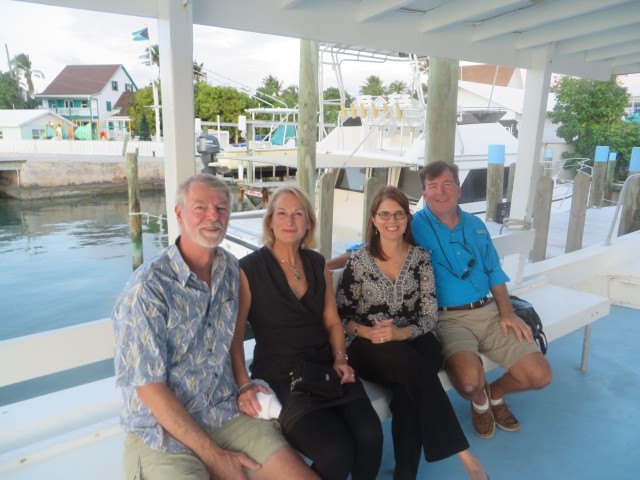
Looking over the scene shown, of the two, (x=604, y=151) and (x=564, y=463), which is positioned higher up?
(x=604, y=151)

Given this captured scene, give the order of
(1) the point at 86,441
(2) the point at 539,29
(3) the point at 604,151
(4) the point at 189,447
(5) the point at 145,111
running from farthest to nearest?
(5) the point at 145,111 → (3) the point at 604,151 → (2) the point at 539,29 → (1) the point at 86,441 → (4) the point at 189,447

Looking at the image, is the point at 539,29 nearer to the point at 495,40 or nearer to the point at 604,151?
the point at 495,40

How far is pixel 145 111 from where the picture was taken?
3078 centimetres

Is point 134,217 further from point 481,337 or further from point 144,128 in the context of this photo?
point 144,128

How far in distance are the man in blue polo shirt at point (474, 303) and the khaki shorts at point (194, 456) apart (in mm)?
1070

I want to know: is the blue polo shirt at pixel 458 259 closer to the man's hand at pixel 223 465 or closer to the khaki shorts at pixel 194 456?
the khaki shorts at pixel 194 456

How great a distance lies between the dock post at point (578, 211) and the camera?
6.03 metres

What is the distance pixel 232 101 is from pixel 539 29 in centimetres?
3056

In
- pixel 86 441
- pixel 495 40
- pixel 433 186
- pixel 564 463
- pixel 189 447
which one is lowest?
pixel 564 463

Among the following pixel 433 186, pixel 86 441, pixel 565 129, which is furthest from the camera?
pixel 565 129

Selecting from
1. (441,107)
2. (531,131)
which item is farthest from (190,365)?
(441,107)

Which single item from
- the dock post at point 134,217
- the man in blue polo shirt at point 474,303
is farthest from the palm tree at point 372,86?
the man in blue polo shirt at point 474,303

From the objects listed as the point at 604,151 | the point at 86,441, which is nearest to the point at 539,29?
the point at 86,441

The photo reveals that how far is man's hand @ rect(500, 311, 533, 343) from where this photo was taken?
2.42m
